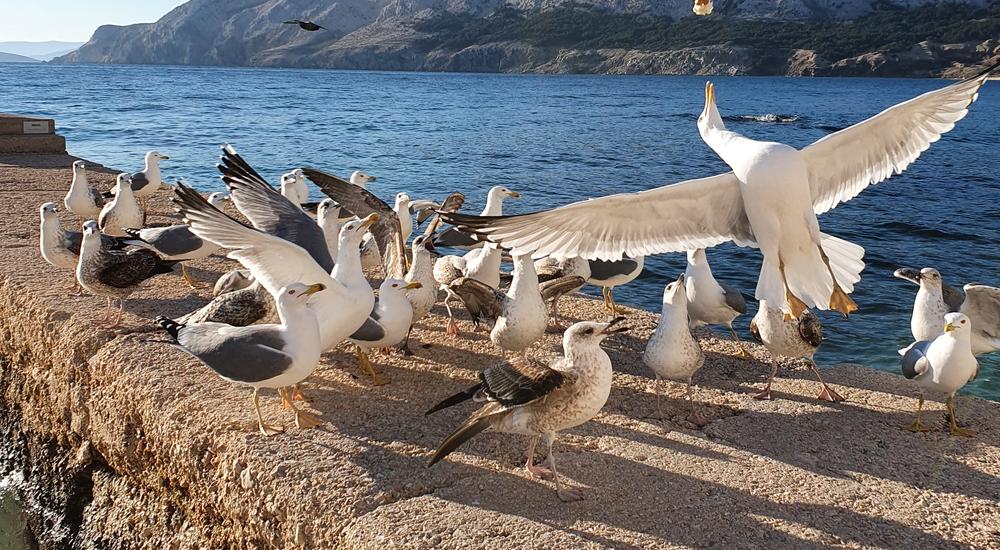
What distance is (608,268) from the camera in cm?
723

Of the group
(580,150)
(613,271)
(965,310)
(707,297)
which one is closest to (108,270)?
(613,271)

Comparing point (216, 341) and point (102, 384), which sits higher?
point (216, 341)

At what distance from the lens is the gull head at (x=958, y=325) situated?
5117 millimetres

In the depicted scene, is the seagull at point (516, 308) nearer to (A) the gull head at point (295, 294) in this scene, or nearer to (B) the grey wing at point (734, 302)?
(A) the gull head at point (295, 294)

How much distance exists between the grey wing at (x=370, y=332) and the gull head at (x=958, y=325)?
3.63 meters

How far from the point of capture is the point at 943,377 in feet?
16.6

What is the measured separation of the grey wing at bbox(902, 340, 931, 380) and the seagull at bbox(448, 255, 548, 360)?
2354mm

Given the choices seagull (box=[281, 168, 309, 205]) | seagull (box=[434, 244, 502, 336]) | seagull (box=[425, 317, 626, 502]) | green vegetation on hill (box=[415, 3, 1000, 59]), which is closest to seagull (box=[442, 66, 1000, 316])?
seagull (box=[425, 317, 626, 502])

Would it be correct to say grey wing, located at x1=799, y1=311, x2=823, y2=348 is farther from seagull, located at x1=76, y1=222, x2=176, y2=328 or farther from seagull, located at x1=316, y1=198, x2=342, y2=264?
seagull, located at x1=76, y1=222, x2=176, y2=328

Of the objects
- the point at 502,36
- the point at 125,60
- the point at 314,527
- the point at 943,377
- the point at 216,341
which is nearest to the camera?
the point at 314,527

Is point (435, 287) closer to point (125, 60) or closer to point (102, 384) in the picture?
point (102, 384)

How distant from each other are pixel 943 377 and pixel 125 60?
189m

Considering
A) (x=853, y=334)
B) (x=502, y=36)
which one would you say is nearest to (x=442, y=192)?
(x=853, y=334)

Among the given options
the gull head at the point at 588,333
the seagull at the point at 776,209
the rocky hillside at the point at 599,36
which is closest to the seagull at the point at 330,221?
the seagull at the point at 776,209
